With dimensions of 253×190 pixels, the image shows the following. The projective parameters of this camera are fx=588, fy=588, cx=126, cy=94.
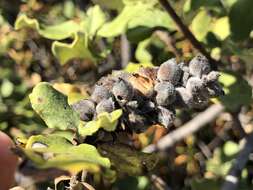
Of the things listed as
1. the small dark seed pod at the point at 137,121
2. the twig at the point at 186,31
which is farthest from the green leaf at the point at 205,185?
the small dark seed pod at the point at 137,121

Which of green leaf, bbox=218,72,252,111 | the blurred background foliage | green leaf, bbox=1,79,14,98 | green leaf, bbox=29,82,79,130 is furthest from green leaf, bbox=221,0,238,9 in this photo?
green leaf, bbox=1,79,14,98

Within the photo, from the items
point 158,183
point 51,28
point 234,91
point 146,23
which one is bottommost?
point 158,183

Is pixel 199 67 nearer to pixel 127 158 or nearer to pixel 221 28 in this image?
pixel 127 158

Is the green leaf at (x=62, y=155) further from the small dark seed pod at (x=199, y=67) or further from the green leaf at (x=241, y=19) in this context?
the green leaf at (x=241, y=19)

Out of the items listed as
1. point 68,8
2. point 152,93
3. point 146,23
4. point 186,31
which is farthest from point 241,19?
point 68,8

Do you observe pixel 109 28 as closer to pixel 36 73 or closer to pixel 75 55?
pixel 75 55

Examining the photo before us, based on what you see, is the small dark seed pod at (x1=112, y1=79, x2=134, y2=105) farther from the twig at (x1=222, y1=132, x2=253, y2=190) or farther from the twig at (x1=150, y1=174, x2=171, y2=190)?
the twig at (x1=150, y1=174, x2=171, y2=190)
